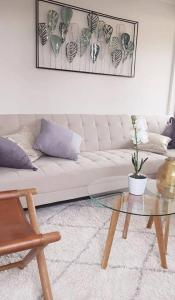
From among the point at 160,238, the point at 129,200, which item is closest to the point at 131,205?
the point at 129,200

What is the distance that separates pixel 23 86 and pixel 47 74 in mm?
298

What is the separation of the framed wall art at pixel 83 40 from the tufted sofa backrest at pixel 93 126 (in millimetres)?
564

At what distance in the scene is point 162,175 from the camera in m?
1.60

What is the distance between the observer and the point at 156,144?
9.25 ft

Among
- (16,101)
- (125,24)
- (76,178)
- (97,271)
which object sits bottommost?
(97,271)

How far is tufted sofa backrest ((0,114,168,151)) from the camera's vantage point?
8.13ft

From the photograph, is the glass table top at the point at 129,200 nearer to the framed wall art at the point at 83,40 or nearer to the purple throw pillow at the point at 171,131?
the purple throw pillow at the point at 171,131

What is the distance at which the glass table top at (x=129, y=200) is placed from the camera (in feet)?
4.75

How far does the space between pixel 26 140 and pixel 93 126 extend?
2.76 feet

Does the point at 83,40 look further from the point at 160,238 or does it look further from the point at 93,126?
the point at 160,238

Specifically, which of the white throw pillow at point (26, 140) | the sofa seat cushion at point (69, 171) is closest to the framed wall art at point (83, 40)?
the white throw pillow at point (26, 140)

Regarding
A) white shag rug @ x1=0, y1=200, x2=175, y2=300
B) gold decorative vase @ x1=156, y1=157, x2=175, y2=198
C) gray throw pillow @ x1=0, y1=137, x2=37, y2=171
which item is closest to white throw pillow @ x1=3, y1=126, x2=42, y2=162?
gray throw pillow @ x1=0, y1=137, x2=37, y2=171

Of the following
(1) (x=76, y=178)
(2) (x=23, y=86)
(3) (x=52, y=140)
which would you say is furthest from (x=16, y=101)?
(1) (x=76, y=178)

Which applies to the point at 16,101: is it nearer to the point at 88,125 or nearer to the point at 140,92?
the point at 88,125
